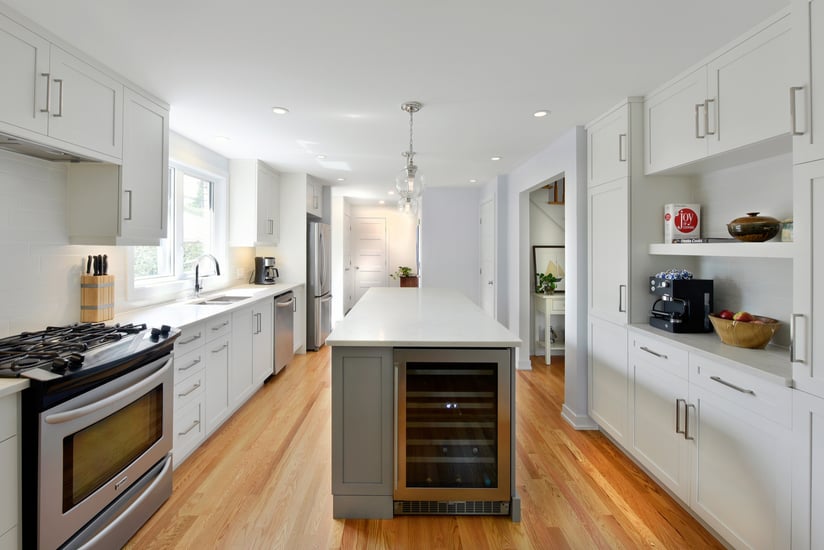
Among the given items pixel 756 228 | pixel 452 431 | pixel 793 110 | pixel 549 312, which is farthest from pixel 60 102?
pixel 549 312

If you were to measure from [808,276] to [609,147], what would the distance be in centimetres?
163

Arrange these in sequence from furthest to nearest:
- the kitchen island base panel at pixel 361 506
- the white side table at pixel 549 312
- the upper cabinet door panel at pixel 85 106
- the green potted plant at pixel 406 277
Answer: the green potted plant at pixel 406 277
the white side table at pixel 549 312
the kitchen island base panel at pixel 361 506
the upper cabinet door panel at pixel 85 106

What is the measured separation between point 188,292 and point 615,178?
3658 mm

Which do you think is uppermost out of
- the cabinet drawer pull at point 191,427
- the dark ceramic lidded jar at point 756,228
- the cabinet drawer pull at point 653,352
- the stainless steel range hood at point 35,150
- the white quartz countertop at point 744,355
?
the stainless steel range hood at point 35,150

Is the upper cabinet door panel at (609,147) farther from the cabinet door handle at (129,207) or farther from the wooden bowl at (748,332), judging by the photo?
the cabinet door handle at (129,207)

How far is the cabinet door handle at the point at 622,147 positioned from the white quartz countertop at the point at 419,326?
1.37m

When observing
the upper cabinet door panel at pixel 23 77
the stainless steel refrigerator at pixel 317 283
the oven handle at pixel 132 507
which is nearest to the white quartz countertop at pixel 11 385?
the oven handle at pixel 132 507

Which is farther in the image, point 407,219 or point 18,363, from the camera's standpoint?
point 407,219

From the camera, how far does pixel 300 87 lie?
246 cm

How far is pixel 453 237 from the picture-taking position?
6059 mm

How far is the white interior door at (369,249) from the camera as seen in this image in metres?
8.88

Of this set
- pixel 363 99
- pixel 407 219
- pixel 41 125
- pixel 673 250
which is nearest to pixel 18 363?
pixel 41 125

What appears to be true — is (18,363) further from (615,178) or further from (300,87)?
(615,178)

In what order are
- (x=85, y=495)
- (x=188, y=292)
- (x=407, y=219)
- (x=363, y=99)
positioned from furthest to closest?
(x=407, y=219)
(x=188, y=292)
(x=363, y=99)
(x=85, y=495)
